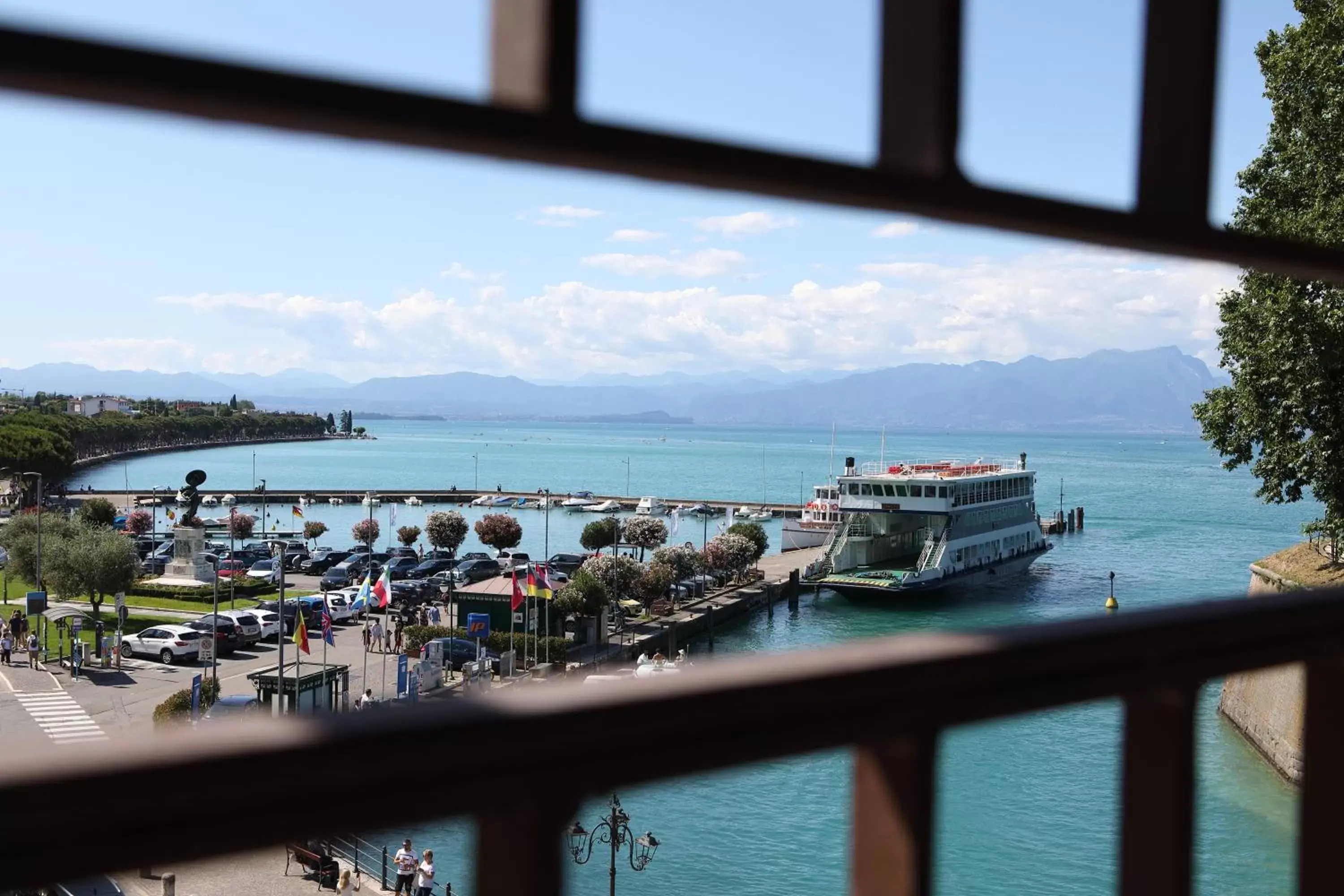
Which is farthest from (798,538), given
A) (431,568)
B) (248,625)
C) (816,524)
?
(248,625)

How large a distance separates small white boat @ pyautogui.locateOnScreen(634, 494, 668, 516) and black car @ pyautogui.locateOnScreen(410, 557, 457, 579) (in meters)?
26.0

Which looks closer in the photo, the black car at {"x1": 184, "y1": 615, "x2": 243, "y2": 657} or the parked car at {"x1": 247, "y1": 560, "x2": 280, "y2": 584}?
the black car at {"x1": 184, "y1": 615, "x2": 243, "y2": 657}

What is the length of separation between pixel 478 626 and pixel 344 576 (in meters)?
14.2

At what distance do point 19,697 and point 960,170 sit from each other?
2092cm

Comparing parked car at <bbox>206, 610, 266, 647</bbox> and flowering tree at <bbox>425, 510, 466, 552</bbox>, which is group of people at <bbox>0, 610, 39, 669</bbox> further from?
flowering tree at <bbox>425, 510, 466, 552</bbox>

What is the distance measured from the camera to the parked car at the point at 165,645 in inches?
867

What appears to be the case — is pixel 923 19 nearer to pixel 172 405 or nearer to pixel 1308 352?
pixel 1308 352

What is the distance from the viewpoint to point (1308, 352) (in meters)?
13.3

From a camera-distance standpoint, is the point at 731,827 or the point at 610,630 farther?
the point at 610,630

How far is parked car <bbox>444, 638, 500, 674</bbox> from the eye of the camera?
2222 cm

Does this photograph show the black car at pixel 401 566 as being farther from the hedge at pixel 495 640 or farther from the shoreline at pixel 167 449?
the shoreline at pixel 167 449

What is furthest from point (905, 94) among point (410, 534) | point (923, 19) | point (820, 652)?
point (410, 534)

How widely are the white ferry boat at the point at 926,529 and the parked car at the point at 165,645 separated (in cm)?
1939

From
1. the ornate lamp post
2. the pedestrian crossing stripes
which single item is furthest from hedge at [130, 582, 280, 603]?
the ornate lamp post
